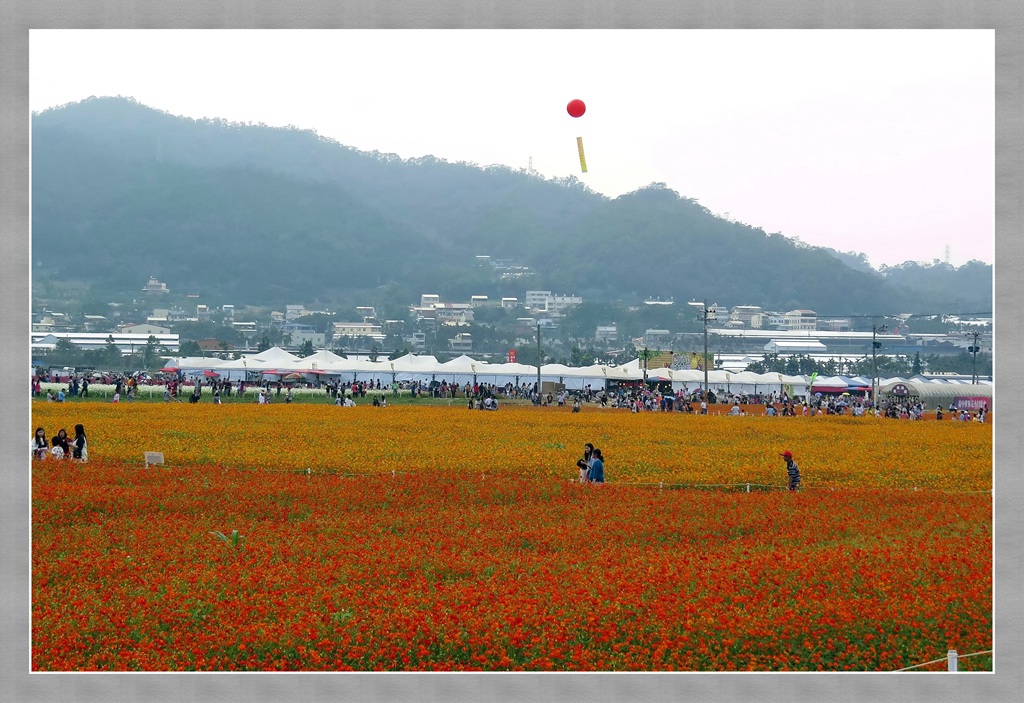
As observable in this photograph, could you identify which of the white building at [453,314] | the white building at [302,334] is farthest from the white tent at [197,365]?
the white building at [453,314]

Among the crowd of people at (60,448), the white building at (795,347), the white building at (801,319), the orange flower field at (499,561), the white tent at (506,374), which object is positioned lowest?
the orange flower field at (499,561)

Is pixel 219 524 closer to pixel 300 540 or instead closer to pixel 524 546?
pixel 300 540

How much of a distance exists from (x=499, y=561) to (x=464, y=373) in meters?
55.7

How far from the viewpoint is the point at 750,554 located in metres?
14.6

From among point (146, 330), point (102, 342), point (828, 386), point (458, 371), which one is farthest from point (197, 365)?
point (146, 330)

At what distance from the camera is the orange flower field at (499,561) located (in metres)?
11.0

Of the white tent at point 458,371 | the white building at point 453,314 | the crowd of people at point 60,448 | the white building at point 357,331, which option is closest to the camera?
the crowd of people at point 60,448

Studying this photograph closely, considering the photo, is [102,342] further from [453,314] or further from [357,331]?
[453,314]

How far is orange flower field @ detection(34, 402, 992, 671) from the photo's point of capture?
11.0 meters

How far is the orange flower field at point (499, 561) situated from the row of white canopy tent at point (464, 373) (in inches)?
1713

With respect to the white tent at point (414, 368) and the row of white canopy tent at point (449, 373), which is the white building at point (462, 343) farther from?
the row of white canopy tent at point (449, 373)

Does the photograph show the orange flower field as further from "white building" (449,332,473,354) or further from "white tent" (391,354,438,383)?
"white building" (449,332,473,354)

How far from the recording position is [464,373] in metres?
69.8
